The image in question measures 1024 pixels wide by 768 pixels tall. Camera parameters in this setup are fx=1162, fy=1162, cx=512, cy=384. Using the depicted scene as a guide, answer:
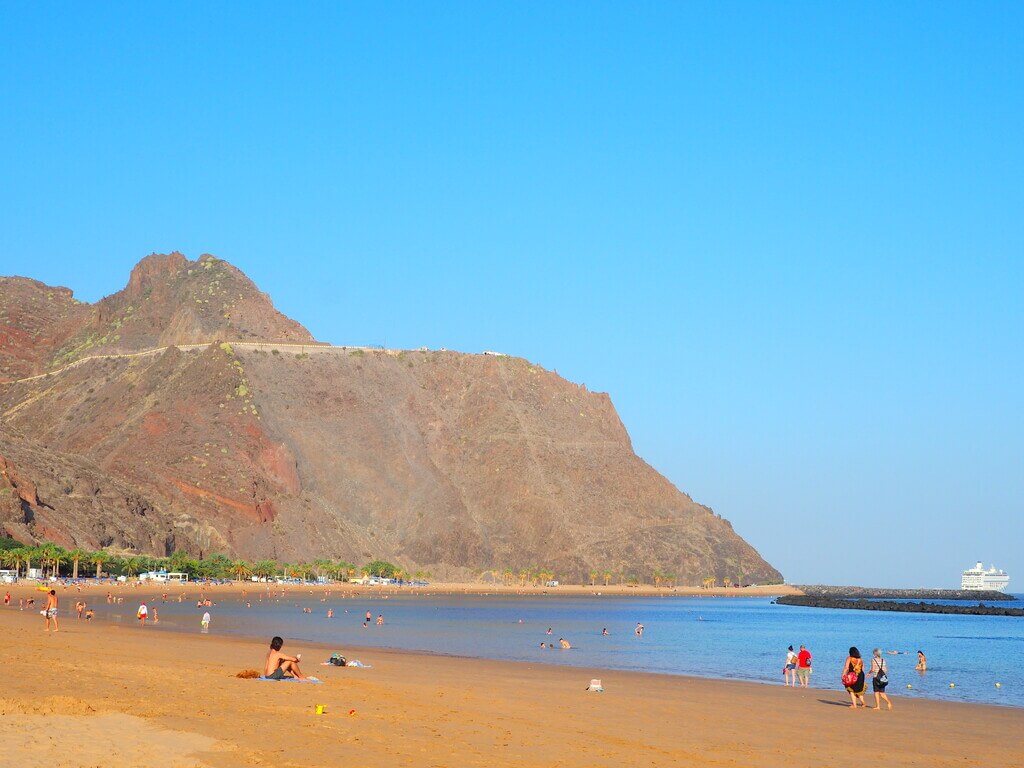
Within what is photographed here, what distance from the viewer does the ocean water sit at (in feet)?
146

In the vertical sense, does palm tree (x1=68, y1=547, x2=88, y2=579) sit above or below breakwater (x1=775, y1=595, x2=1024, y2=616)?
above

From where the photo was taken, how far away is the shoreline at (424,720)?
1692 centimetres

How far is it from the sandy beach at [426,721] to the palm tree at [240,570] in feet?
362

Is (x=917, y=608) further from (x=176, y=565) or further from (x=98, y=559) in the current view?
(x=98, y=559)

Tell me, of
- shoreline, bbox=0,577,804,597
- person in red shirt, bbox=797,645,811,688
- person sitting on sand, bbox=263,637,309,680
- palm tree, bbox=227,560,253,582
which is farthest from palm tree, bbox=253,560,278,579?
person sitting on sand, bbox=263,637,309,680

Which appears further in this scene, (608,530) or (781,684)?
(608,530)

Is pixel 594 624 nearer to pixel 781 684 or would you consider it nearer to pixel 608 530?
pixel 781 684

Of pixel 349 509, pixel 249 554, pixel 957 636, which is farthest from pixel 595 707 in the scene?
pixel 349 509

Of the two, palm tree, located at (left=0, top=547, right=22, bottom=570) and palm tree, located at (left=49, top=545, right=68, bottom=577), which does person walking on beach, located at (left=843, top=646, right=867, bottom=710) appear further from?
palm tree, located at (left=49, top=545, right=68, bottom=577)

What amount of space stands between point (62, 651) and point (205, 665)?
4.30 metres

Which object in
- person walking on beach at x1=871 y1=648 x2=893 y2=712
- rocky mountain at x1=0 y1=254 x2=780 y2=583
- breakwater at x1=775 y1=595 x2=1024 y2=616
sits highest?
rocky mountain at x1=0 y1=254 x2=780 y2=583

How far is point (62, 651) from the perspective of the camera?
32.1m

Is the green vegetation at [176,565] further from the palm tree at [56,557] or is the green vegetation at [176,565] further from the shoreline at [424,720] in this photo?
the shoreline at [424,720]

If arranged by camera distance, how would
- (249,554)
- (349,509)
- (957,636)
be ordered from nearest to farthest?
(957,636) < (249,554) < (349,509)
